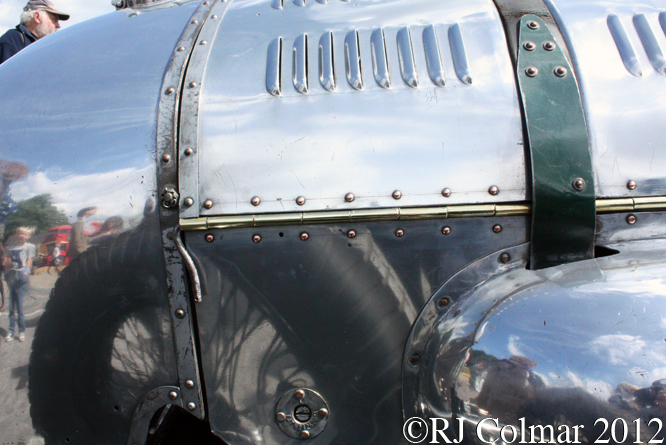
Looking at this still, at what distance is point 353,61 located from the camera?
52.7 inches

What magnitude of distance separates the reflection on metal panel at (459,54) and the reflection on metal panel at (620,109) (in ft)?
0.91

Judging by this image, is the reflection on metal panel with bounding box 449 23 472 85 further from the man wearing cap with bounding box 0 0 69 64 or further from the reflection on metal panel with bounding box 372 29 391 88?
the man wearing cap with bounding box 0 0 69 64

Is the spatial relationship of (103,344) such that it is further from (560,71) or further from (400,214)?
(560,71)

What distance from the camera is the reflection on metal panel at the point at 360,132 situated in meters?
1.22

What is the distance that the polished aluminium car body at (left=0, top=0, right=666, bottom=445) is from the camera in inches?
47.8

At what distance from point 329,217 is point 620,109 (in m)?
0.77

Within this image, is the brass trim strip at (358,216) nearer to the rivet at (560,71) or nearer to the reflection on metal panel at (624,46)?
the rivet at (560,71)

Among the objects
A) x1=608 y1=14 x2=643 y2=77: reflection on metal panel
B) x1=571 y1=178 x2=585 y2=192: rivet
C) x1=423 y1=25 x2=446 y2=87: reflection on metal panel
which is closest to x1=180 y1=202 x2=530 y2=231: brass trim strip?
x1=571 y1=178 x2=585 y2=192: rivet

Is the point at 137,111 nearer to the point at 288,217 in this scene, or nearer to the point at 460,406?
the point at 288,217

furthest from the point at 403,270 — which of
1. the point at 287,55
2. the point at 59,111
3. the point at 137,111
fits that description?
the point at 59,111

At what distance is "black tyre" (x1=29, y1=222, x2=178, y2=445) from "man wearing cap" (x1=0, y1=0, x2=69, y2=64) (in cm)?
252

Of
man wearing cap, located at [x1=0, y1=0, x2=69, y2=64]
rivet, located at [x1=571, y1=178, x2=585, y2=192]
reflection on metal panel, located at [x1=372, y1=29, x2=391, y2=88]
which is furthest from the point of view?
man wearing cap, located at [x1=0, y1=0, x2=69, y2=64]

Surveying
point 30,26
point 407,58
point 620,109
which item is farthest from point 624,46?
point 30,26

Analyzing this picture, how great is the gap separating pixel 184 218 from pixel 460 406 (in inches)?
30.8
